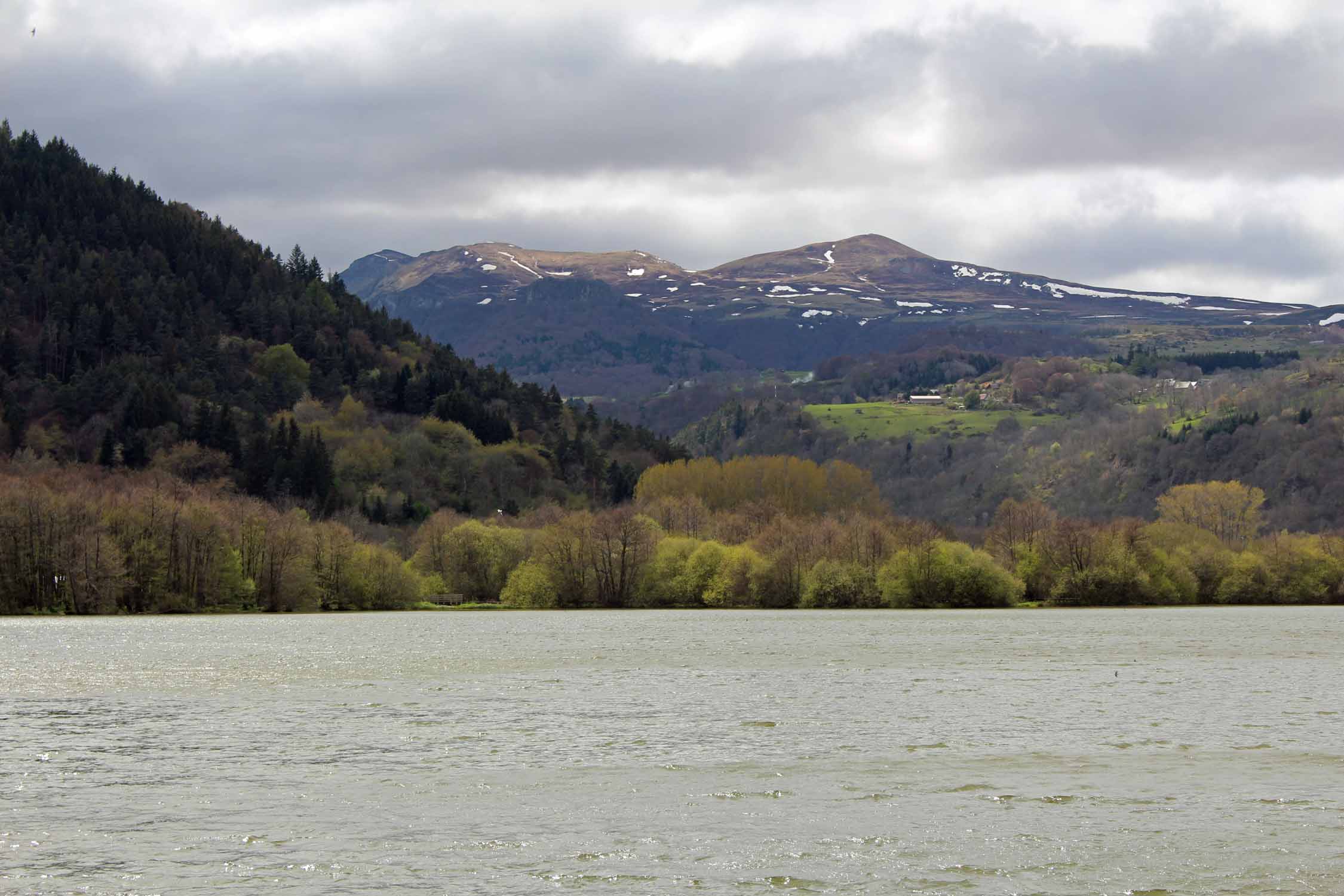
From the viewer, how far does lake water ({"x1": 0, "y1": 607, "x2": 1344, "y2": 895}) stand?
32750 millimetres

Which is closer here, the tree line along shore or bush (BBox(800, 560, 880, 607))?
the tree line along shore

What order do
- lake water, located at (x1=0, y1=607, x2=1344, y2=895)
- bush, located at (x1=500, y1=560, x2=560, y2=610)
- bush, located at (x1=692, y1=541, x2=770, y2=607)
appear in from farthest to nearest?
bush, located at (x1=500, y1=560, x2=560, y2=610) → bush, located at (x1=692, y1=541, x2=770, y2=607) → lake water, located at (x1=0, y1=607, x2=1344, y2=895)

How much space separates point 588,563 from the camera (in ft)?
570

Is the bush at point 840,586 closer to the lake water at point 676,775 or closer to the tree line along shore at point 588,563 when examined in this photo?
the tree line along shore at point 588,563

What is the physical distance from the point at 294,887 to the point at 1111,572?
482 feet

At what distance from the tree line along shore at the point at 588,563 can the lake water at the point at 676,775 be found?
56289mm

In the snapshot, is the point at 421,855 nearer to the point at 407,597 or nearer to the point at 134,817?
the point at 134,817

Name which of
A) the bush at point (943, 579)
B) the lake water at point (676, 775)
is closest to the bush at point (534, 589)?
the bush at point (943, 579)

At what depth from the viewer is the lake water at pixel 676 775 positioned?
107 feet

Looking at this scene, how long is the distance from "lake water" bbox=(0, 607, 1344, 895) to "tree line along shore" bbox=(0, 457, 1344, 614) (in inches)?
2216

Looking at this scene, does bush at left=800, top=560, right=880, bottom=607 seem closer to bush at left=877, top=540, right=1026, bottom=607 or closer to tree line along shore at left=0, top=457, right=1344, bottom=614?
tree line along shore at left=0, top=457, right=1344, bottom=614

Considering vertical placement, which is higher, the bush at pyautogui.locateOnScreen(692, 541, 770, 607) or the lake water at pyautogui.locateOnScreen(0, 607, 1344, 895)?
the lake water at pyautogui.locateOnScreen(0, 607, 1344, 895)

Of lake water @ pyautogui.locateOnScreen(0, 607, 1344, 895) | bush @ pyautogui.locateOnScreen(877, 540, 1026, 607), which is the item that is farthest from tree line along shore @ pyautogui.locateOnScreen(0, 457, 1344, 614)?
lake water @ pyautogui.locateOnScreen(0, 607, 1344, 895)

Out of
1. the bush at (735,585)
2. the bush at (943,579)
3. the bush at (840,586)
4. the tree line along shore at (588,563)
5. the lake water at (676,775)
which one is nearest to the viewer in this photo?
the lake water at (676,775)
